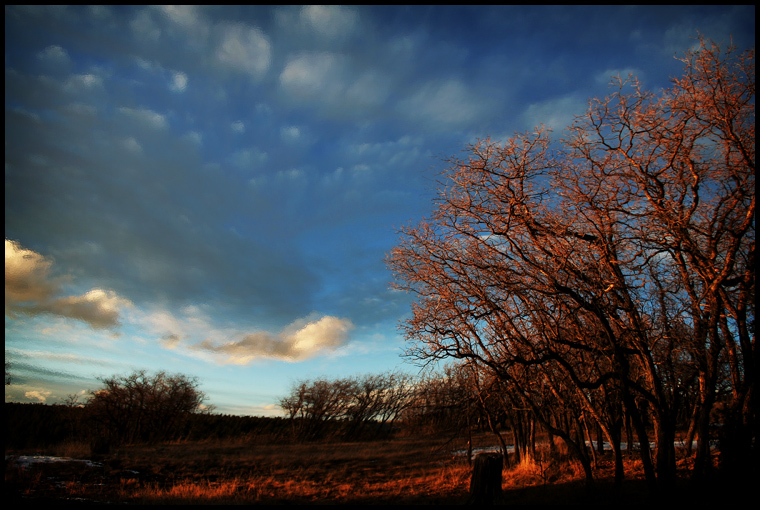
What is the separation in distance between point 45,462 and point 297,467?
472 inches

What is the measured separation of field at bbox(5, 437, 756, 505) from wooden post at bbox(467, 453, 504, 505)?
479 centimetres

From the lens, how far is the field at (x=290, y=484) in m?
10.9

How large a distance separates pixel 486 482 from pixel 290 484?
13.0 metres

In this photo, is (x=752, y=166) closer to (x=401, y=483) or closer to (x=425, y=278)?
(x=425, y=278)

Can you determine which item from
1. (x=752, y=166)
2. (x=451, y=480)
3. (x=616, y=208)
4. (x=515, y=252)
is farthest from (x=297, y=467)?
(x=752, y=166)

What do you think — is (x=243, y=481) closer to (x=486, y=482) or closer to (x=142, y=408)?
(x=486, y=482)

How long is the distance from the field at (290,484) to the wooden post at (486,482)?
15.7 ft

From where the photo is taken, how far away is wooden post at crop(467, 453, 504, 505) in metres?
6.03

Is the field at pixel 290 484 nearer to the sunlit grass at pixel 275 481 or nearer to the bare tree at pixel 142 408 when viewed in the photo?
the sunlit grass at pixel 275 481

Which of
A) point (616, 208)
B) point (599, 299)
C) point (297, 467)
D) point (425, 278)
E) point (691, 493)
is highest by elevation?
point (616, 208)

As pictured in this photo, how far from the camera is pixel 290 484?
1630 cm

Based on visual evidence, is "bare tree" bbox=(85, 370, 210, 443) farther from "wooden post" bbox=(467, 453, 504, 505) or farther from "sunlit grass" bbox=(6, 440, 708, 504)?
"wooden post" bbox=(467, 453, 504, 505)

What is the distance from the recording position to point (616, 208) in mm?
8664

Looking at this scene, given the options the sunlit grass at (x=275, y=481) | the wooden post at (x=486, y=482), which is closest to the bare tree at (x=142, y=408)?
the sunlit grass at (x=275, y=481)
